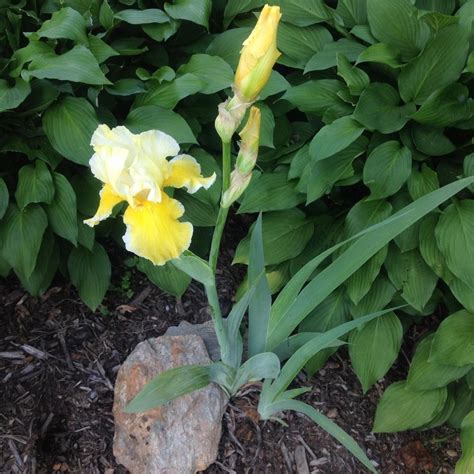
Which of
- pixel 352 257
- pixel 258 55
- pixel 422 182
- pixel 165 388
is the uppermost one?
pixel 258 55

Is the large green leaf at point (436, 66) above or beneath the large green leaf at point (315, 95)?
above

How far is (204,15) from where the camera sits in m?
1.83

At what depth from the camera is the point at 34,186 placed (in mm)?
1782

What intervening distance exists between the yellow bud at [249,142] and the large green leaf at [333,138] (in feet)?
2.05

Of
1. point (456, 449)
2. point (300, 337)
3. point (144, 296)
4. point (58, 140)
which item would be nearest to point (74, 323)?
point (144, 296)

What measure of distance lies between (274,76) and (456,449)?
53.1 inches

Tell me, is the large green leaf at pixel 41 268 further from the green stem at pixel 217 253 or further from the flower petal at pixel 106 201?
the flower petal at pixel 106 201

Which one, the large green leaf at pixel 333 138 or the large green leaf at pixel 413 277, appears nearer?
the large green leaf at pixel 333 138

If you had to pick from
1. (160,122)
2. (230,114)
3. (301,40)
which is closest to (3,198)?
(160,122)

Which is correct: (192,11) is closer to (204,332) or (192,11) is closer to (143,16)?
(143,16)

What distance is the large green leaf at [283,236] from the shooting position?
1.95 m

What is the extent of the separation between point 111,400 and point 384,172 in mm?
1066

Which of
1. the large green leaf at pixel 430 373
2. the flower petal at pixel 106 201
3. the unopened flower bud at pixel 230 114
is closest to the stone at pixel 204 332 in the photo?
the large green leaf at pixel 430 373

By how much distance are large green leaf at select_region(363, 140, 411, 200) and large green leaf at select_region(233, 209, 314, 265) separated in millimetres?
264
